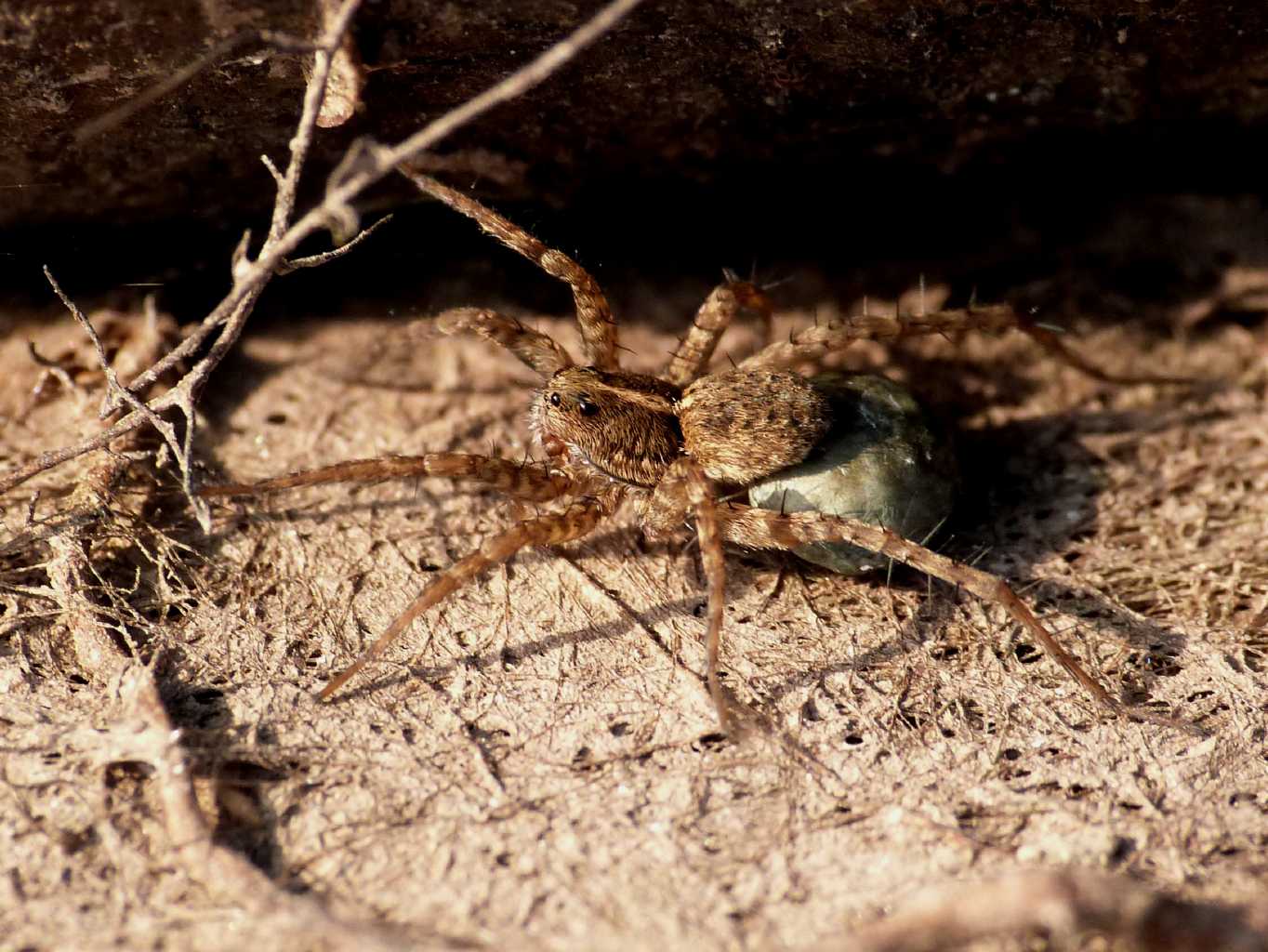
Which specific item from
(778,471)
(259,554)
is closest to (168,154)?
(259,554)

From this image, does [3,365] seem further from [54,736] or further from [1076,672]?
[1076,672]

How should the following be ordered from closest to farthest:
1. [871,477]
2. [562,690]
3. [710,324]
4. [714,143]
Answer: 1. [562,690]
2. [871,477]
3. [714,143]
4. [710,324]

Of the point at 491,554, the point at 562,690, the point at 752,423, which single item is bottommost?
the point at 562,690

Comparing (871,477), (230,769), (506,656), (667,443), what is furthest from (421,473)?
(871,477)

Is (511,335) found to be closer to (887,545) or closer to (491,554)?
(491,554)

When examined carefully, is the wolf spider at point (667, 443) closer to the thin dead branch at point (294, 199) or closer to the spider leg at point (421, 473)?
the spider leg at point (421, 473)

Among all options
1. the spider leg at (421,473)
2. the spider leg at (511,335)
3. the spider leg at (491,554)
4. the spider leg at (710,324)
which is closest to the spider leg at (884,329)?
the spider leg at (710,324)

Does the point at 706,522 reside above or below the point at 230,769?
above
